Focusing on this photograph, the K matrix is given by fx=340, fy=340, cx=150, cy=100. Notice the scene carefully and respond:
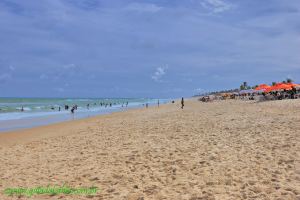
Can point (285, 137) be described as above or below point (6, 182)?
above

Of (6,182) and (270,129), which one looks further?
(270,129)

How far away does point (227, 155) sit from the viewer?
10.6m

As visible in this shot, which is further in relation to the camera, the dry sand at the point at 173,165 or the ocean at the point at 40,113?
the ocean at the point at 40,113

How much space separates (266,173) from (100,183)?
421 cm

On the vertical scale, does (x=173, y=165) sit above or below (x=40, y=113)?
below

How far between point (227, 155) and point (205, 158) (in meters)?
0.75

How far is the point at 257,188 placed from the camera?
7574 millimetres

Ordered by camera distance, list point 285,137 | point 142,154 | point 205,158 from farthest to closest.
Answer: point 285,137
point 142,154
point 205,158

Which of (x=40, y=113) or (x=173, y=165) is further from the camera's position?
(x=40, y=113)

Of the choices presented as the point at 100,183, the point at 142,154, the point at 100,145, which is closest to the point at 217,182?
the point at 100,183

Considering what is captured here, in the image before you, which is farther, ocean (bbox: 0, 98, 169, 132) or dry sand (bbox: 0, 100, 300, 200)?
ocean (bbox: 0, 98, 169, 132)

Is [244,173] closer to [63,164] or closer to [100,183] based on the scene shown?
[100,183]

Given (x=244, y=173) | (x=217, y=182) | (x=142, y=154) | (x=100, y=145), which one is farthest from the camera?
(x=100, y=145)

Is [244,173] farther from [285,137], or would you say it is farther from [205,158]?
[285,137]
